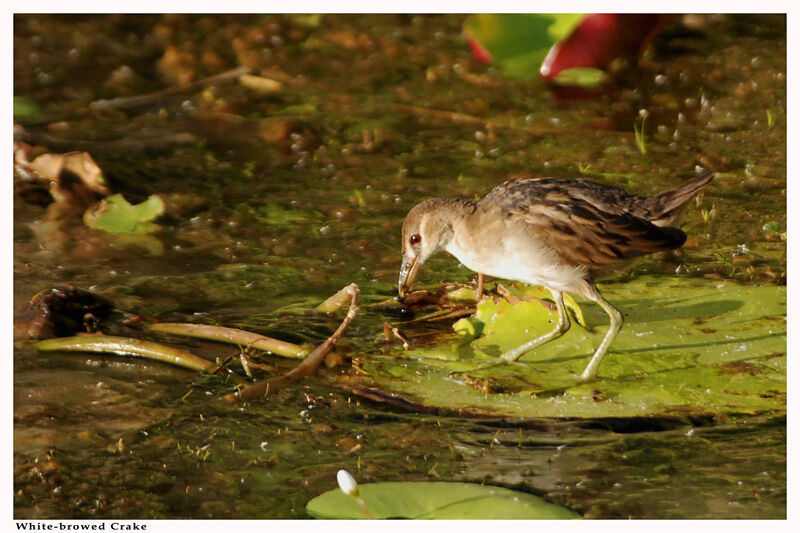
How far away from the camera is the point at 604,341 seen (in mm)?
4246

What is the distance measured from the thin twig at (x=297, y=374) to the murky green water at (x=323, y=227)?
0.05 metres

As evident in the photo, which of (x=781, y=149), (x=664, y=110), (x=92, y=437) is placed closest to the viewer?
(x=92, y=437)

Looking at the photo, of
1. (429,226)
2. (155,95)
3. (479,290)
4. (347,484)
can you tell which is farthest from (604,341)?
(155,95)

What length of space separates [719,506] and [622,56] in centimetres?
532

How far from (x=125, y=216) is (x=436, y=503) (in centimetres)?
320

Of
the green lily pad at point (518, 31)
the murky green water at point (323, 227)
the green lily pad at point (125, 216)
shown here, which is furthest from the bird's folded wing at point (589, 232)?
the green lily pad at point (518, 31)

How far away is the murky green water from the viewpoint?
3.70 m

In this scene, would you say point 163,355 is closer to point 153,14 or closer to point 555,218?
point 555,218

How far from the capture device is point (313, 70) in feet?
27.1

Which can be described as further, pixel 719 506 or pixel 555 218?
pixel 555 218

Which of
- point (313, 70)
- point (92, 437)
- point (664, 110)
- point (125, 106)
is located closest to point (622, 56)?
point (664, 110)

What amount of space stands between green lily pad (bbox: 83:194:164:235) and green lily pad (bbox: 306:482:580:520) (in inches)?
111

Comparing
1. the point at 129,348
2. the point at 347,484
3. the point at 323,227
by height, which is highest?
the point at 323,227

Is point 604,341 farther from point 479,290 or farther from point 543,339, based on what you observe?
point 479,290
